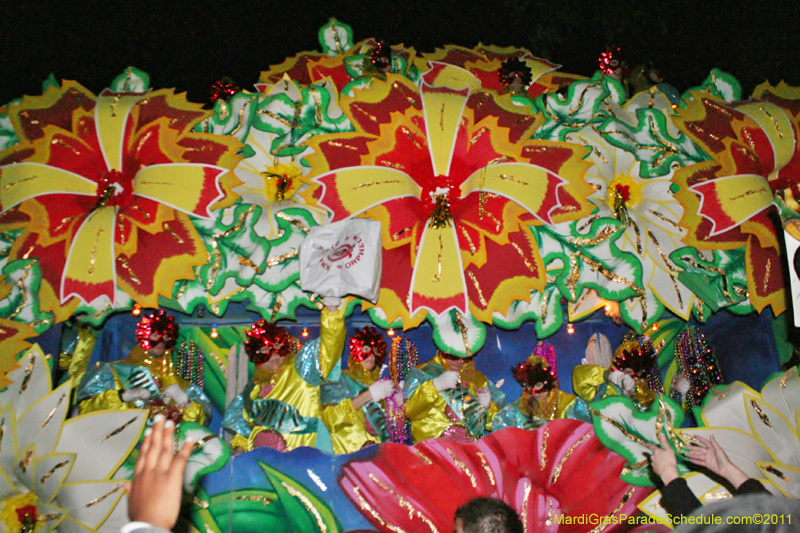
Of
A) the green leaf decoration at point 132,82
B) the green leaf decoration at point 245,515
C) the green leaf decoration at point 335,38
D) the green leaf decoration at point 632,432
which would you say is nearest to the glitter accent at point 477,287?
the green leaf decoration at point 632,432

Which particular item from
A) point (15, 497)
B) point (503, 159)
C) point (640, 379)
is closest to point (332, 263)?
point (503, 159)

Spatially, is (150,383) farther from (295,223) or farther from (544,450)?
(544,450)

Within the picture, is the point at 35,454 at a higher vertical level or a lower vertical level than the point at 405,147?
lower

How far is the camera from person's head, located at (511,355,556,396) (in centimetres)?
386

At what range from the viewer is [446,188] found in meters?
3.18

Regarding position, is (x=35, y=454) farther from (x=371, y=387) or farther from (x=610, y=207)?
(x=610, y=207)

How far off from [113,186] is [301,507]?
1647mm

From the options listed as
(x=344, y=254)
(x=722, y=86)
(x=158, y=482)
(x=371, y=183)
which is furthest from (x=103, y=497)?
(x=722, y=86)

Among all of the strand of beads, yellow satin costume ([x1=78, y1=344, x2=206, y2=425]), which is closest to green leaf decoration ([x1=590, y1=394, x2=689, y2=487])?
yellow satin costume ([x1=78, y1=344, x2=206, y2=425])

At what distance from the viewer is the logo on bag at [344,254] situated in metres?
2.93

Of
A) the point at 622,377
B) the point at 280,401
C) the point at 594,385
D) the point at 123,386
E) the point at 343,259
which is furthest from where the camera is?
the point at 594,385

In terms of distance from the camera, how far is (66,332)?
378 centimetres

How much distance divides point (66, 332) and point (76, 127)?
1281mm

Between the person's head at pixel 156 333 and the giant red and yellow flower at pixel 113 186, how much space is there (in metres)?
0.75
